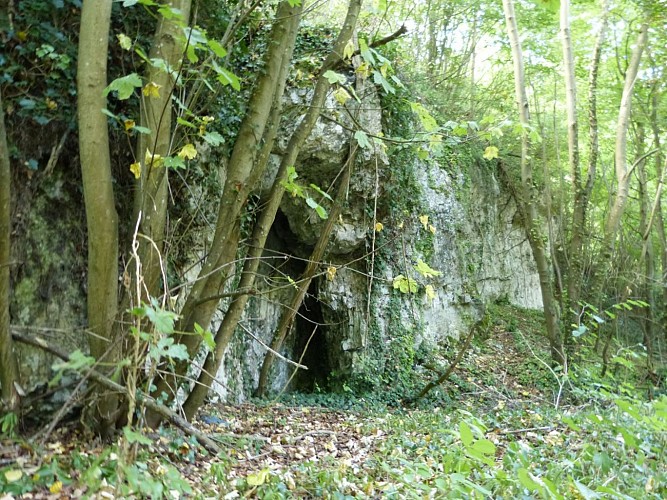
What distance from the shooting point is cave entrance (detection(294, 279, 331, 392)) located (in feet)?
27.6

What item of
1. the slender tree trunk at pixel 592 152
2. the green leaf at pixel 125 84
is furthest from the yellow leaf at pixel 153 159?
the slender tree trunk at pixel 592 152

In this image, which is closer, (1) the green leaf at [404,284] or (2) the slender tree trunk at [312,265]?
(1) the green leaf at [404,284]

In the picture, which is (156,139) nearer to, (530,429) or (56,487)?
(56,487)

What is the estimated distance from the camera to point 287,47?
12.7 feet

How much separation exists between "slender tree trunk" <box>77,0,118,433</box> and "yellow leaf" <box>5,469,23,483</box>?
1.62 feet

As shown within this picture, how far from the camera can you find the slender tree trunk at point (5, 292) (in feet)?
8.33

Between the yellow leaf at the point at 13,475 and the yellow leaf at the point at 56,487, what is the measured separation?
0.49ft

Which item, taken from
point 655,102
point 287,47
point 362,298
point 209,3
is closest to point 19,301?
point 287,47

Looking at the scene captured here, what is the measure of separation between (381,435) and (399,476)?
6.84 ft

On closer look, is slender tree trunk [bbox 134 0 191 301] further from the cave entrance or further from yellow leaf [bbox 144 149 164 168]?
the cave entrance

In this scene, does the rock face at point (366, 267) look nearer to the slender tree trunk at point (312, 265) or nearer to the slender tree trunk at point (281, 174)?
the slender tree trunk at point (312, 265)

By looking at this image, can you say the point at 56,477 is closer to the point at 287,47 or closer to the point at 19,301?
the point at 19,301

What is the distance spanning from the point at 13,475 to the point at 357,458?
7.61 feet

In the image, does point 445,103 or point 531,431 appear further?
point 445,103
